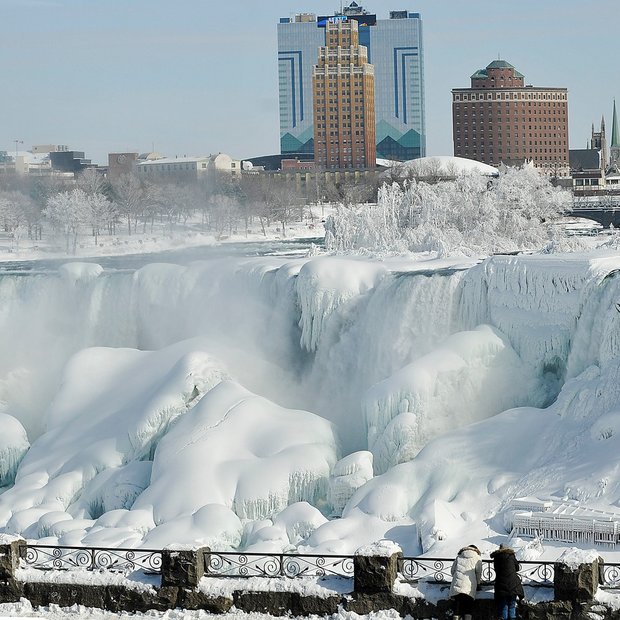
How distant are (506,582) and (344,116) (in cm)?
18575

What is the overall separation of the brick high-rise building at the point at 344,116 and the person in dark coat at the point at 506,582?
591 ft

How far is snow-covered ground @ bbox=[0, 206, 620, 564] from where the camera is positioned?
74.7 feet

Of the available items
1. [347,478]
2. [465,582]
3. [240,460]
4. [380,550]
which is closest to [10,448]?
[240,460]

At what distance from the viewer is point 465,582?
13.6 metres

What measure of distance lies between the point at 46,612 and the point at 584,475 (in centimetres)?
1042

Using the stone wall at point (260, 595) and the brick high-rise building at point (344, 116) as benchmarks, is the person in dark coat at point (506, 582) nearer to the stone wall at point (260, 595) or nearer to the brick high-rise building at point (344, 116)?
the stone wall at point (260, 595)

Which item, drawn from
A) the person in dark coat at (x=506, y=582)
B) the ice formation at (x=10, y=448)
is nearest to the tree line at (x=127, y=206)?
the ice formation at (x=10, y=448)

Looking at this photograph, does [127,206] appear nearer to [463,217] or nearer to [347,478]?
[463,217]

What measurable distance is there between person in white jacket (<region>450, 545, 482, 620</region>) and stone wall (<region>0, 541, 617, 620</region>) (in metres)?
0.14

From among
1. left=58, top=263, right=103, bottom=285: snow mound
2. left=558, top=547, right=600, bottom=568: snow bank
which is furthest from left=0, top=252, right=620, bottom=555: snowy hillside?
left=558, top=547, right=600, bottom=568: snow bank

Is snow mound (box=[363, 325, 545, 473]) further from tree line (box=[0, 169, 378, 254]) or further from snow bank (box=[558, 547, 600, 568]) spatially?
tree line (box=[0, 169, 378, 254])

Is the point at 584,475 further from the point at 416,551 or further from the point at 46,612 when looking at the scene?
the point at 46,612

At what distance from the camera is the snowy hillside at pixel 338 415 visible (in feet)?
75.0

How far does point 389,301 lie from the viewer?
30.1m
